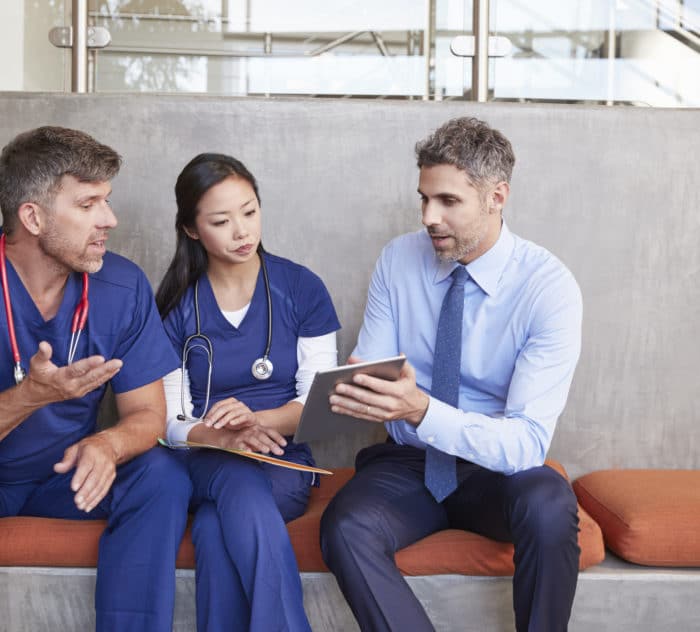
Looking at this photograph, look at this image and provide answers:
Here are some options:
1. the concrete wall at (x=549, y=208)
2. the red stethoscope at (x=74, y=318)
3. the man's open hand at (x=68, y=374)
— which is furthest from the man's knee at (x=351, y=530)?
the concrete wall at (x=549, y=208)

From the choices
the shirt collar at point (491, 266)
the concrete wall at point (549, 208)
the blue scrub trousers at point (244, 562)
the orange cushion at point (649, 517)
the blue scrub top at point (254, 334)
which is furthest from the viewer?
the concrete wall at point (549, 208)

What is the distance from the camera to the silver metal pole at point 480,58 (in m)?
3.08

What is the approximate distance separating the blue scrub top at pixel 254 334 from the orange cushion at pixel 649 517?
788mm

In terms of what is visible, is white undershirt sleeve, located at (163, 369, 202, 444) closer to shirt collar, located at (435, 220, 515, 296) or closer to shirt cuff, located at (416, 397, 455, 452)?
shirt cuff, located at (416, 397, 455, 452)

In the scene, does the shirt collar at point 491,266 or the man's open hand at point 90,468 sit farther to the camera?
the shirt collar at point 491,266

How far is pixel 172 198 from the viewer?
A: 8.82 ft

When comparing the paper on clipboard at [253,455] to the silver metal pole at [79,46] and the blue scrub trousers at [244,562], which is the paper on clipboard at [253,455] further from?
the silver metal pole at [79,46]

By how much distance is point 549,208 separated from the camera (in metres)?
2.71

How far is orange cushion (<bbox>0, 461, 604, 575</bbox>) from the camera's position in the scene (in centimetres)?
199

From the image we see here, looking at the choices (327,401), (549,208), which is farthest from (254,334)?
(549,208)

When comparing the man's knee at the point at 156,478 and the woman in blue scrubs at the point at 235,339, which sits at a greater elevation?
the woman in blue scrubs at the point at 235,339

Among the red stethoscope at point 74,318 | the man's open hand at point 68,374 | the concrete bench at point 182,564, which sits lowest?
the concrete bench at point 182,564

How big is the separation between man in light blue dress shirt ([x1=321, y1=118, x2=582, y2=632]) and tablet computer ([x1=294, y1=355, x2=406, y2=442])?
3 cm

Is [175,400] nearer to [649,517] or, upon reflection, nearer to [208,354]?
[208,354]
